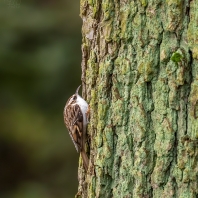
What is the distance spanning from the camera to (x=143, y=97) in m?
2.93

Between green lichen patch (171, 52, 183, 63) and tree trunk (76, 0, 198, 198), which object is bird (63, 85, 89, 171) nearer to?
tree trunk (76, 0, 198, 198)

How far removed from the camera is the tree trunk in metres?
2.80

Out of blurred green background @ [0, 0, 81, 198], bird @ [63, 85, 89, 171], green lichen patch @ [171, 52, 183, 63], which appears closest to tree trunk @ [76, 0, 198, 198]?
green lichen patch @ [171, 52, 183, 63]

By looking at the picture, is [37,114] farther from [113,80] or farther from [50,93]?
[113,80]

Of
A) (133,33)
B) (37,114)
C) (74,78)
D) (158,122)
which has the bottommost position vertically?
(37,114)

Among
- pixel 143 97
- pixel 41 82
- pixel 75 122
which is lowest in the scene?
pixel 41 82

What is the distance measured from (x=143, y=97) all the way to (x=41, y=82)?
3.77 meters

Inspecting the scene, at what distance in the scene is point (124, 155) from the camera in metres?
3.04

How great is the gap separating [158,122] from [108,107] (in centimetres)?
28

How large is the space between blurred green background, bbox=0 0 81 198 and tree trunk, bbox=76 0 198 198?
327cm

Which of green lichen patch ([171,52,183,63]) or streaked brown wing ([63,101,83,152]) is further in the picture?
streaked brown wing ([63,101,83,152])

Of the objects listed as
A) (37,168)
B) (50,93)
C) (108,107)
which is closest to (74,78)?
(50,93)

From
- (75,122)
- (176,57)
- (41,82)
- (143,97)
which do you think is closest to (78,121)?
(75,122)

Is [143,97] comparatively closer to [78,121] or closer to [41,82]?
[78,121]
